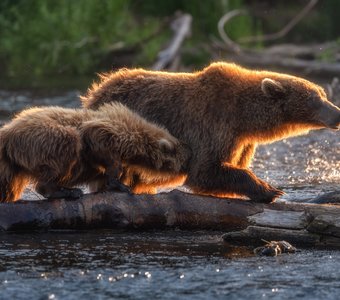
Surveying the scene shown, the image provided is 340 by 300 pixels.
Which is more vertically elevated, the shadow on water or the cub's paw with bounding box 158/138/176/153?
the cub's paw with bounding box 158/138/176/153

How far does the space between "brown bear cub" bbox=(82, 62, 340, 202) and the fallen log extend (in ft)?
1.42

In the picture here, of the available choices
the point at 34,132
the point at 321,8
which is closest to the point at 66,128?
the point at 34,132

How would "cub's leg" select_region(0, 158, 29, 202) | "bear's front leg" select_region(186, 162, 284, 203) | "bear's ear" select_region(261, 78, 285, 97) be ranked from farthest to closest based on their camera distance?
1. "bear's ear" select_region(261, 78, 285, 97)
2. "bear's front leg" select_region(186, 162, 284, 203)
3. "cub's leg" select_region(0, 158, 29, 202)

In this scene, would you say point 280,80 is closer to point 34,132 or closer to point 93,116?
point 93,116

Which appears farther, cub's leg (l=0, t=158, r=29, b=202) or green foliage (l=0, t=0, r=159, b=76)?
green foliage (l=0, t=0, r=159, b=76)

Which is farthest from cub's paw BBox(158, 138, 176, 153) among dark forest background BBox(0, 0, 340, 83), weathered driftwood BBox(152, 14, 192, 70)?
dark forest background BBox(0, 0, 340, 83)

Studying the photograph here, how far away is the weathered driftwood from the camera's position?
16609mm

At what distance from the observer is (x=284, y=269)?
668 centimetres

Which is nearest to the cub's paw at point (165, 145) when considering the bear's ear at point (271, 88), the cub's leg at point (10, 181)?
the bear's ear at point (271, 88)

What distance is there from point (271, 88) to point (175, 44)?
8.98 m

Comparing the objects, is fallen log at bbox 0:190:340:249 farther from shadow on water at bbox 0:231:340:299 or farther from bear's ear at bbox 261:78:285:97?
bear's ear at bbox 261:78:285:97

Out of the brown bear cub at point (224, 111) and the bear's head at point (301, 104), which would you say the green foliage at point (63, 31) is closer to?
the brown bear cub at point (224, 111)

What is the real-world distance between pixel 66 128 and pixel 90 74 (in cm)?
1218

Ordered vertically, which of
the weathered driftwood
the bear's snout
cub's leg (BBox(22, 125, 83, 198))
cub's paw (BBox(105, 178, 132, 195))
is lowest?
cub's paw (BBox(105, 178, 132, 195))
